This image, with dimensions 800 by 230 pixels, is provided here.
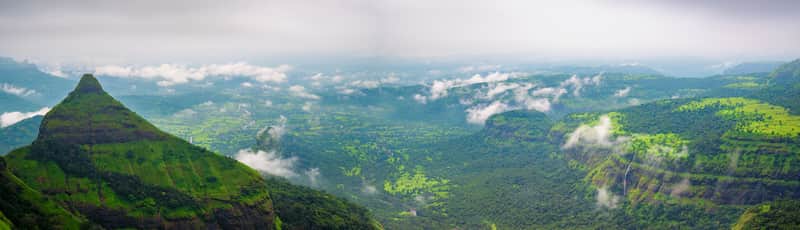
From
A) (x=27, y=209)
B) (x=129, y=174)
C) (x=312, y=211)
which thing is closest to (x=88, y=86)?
(x=129, y=174)

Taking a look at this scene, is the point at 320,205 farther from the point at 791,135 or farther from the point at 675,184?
the point at 791,135

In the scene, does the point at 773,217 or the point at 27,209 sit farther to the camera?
the point at 773,217

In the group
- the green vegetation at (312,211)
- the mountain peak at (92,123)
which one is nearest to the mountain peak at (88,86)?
the mountain peak at (92,123)

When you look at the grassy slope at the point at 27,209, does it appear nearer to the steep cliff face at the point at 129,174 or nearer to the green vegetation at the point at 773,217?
the steep cliff face at the point at 129,174

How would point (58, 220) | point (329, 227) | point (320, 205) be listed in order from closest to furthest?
point (58, 220), point (329, 227), point (320, 205)

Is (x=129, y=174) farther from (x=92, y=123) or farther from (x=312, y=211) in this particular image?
(x=312, y=211)

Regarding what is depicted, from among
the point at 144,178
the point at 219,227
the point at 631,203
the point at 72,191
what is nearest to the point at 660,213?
the point at 631,203
